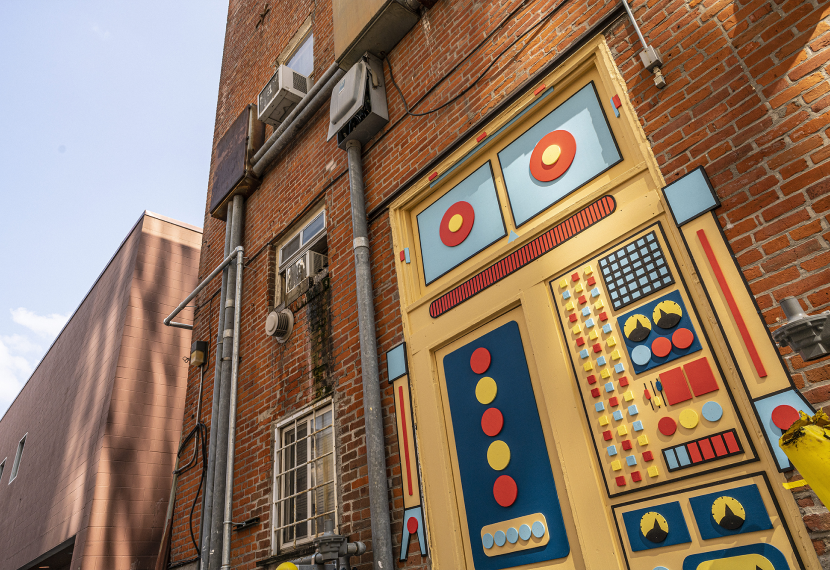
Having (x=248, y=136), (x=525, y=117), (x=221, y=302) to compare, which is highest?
(x=248, y=136)

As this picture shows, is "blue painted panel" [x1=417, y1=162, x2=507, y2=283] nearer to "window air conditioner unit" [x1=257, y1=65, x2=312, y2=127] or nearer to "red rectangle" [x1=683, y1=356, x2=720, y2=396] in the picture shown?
"red rectangle" [x1=683, y1=356, x2=720, y2=396]

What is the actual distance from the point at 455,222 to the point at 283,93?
13.3 ft

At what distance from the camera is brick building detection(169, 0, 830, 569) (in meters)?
2.69

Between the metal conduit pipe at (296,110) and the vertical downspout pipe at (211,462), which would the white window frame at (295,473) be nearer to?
the vertical downspout pipe at (211,462)

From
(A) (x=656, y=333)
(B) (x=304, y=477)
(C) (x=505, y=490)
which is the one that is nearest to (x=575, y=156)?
(A) (x=656, y=333)

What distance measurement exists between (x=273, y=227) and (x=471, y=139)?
354cm

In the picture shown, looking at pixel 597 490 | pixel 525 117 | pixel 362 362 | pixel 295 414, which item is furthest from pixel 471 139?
pixel 295 414

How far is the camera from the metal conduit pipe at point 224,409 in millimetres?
5766

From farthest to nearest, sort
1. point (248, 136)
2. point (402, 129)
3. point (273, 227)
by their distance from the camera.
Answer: point (248, 136), point (273, 227), point (402, 129)

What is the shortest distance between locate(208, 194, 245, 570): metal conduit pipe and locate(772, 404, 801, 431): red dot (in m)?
5.34

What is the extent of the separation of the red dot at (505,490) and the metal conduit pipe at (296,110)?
4946 mm

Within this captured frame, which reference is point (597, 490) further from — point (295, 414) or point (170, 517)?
point (170, 517)

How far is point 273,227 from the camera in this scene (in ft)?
23.5

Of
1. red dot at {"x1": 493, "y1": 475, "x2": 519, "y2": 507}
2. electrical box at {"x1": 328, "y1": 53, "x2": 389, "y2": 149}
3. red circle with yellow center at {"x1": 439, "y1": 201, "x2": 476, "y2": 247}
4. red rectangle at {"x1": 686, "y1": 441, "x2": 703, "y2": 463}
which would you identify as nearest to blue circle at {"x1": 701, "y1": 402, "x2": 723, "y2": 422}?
red rectangle at {"x1": 686, "y1": 441, "x2": 703, "y2": 463}
